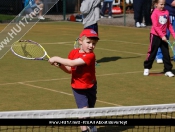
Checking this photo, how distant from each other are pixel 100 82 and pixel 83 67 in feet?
15.2

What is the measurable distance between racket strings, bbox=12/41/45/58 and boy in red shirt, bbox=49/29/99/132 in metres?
2.10

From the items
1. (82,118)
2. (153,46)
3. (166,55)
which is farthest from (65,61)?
(166,55)

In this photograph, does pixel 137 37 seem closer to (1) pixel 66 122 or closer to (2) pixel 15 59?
(2) pixel 15 59

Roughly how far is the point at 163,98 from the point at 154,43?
2227 mm

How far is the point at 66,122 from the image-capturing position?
5180mm

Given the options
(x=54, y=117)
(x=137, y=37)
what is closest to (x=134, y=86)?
(x=54, y=117)

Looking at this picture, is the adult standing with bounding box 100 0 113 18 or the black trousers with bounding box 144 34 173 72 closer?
the black trousers with bounding box 144 34 173 72

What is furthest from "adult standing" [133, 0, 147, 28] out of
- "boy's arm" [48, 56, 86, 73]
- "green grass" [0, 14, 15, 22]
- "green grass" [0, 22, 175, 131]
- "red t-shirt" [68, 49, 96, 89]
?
"boy's arm" [48, 56, 86, 73]

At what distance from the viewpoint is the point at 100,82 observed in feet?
38.3

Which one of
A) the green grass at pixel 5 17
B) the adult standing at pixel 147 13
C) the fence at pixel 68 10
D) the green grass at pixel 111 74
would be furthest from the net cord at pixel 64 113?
the green grass at pixel 5 17

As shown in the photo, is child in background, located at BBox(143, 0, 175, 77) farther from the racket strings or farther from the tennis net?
the tennis net

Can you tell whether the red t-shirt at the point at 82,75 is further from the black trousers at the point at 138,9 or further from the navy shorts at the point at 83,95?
the black trousers at the point at 138,9

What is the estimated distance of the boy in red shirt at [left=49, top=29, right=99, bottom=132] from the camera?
691cm

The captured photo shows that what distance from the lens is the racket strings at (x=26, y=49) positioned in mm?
9210
